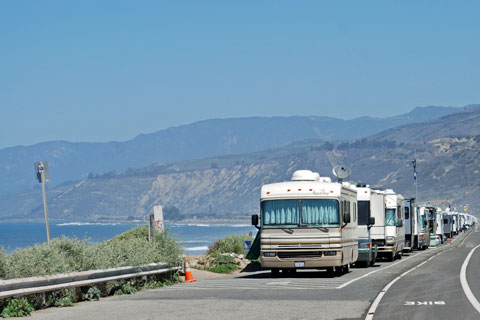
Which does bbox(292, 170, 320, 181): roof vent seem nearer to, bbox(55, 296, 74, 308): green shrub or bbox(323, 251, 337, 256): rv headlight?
bbox(323, 251, 337, 256): rv headlight

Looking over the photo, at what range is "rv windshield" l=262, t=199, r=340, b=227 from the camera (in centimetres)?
2662

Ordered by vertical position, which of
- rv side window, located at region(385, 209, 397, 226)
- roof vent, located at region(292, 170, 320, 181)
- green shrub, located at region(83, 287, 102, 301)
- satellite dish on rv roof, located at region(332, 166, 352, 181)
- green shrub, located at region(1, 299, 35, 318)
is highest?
satellite dish on rv roof, located at region(332, 166, 352, 181)

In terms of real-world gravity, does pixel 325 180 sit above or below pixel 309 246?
above

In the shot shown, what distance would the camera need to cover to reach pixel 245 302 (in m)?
18.8

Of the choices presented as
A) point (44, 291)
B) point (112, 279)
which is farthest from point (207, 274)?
point (44, 291)

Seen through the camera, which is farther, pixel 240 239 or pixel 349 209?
pixel 240 239

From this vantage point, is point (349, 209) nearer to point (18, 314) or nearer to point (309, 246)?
point (309, 246)

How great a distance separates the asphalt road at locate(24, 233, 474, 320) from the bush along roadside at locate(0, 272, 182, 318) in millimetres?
290

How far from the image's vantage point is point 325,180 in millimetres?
28953

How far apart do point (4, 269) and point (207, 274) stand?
48.8 feet

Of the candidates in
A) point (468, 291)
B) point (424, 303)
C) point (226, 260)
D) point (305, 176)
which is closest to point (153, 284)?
point (305, 176)

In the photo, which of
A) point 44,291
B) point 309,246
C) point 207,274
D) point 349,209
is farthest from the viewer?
point 207,274

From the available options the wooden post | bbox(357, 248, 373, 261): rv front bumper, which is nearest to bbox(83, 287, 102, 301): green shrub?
the wooden post

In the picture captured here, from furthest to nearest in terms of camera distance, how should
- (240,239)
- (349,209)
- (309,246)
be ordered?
(240,239) → (349,209) → (309,246)
